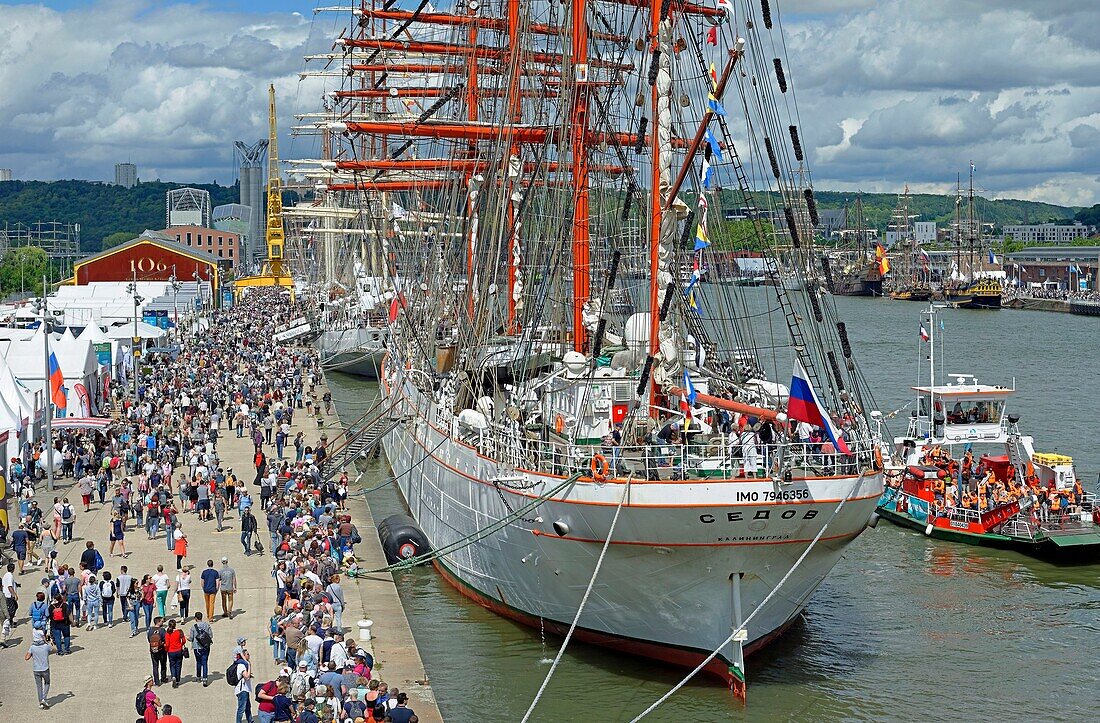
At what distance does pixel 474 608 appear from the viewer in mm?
30766

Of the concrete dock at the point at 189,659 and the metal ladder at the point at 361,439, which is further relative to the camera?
the metal ladder at the point at 361,439

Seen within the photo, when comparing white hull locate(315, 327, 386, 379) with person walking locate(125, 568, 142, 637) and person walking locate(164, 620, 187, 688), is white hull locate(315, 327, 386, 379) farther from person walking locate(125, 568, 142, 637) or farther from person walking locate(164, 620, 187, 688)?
person walking locate(164, 620, 187, 688)

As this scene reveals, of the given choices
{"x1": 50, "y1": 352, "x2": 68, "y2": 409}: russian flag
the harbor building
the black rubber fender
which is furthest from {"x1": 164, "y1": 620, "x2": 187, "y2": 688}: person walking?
the harbor building

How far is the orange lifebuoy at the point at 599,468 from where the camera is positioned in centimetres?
2423

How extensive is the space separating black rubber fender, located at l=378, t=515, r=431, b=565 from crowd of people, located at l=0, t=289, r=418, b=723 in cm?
87

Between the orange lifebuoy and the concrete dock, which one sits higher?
the orange lifebuoy

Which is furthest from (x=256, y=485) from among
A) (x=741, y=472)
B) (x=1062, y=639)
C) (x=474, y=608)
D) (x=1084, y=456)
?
(x=1084, y=456)

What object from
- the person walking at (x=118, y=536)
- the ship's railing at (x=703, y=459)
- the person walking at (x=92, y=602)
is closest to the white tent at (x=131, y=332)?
the person walking at (x=118, y=536)

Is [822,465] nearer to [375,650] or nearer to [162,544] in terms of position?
[375,650]

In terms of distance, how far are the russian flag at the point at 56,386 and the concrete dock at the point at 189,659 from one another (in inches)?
408

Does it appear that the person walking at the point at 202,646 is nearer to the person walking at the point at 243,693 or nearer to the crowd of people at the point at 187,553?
the crowd of people at the point at 187,553

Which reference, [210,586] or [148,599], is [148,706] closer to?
[148,599]

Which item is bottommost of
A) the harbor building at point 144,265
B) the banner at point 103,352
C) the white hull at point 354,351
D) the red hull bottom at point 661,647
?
the red hull bottom at point 661,647

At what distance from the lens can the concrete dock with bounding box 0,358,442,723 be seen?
20.9 metres
